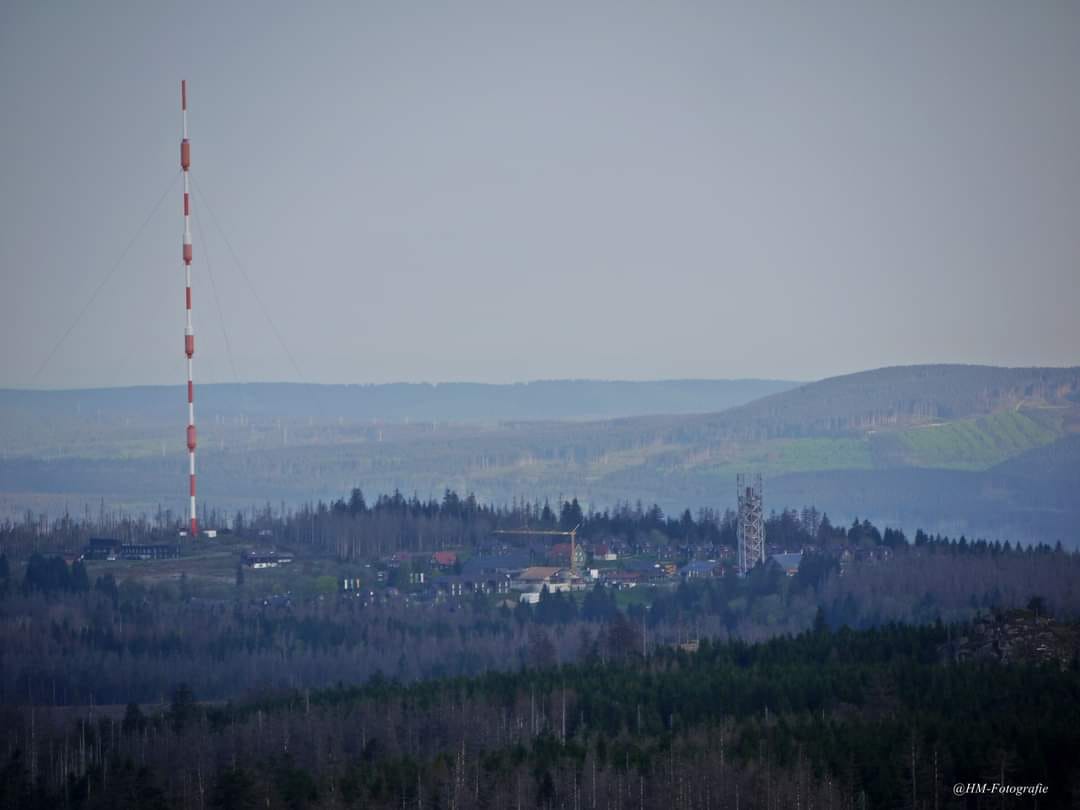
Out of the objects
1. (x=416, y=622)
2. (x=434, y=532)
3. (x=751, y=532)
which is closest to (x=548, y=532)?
(x=434, y=532)

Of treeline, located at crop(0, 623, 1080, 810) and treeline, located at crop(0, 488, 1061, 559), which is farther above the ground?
treeline, located at crop(0, 488, 1061, 559)

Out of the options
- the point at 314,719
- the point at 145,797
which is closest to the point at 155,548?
the point at 314,719

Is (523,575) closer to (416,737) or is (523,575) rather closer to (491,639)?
(491,639)

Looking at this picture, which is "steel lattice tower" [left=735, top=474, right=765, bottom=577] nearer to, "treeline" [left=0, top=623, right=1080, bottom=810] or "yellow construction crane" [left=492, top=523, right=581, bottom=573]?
"yellow construction crane" [left=492, top=523, right=581, bottom=573]

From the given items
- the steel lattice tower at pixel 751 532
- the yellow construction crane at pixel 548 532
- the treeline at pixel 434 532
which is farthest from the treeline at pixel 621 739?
the yellow construction crane at pixel 548 532

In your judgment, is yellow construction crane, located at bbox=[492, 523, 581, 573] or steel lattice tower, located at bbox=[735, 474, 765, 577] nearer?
steel lattice tower, located at bbox=[735, 474, 765, 577]

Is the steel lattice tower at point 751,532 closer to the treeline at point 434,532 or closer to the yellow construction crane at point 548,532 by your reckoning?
the treeline at point 434,532

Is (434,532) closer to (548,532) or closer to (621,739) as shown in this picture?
(548,532)

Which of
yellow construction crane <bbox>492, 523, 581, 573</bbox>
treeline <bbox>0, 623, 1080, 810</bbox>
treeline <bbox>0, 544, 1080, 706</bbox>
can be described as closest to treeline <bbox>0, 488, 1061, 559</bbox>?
yellow construction crane <bbox>492, 523, 581, 573</bbox>
